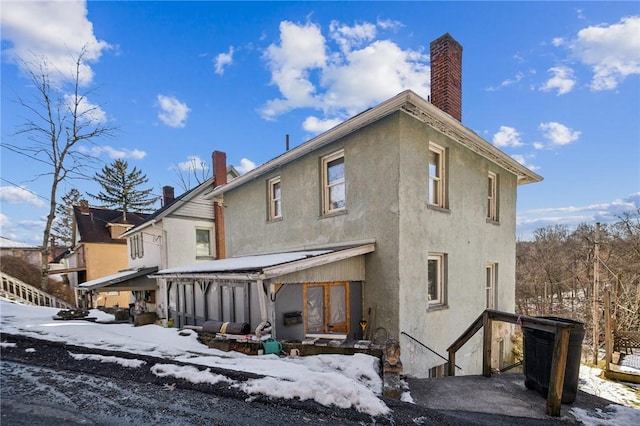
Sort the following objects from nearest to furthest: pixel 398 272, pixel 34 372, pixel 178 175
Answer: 1. pixel 34 372
2. pixel 398 272
3. pixel 178 175

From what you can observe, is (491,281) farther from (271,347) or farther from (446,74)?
(271,347)

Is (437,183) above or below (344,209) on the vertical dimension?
above

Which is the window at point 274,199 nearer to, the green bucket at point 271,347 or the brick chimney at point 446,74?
the green bucket at point 271,347

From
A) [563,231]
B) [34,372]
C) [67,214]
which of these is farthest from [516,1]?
[67,214]

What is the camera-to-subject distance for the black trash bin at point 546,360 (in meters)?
3.75

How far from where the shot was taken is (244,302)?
8562mm

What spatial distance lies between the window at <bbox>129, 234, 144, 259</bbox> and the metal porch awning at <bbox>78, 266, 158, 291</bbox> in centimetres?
305

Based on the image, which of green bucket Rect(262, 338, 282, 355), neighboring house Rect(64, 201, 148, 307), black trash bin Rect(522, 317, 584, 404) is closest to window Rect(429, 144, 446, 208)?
black trash bin Rect(522, 317, 584, 404)

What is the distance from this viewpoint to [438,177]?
8523 millimetres

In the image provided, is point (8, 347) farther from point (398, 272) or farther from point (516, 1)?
point (516, 1)

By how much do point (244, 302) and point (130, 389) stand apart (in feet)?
16.3

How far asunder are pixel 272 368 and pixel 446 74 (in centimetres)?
974

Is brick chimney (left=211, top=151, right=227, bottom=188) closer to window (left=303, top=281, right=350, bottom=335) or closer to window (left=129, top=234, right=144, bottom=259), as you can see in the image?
window (left=129, top=234, right=144, bottom=259)

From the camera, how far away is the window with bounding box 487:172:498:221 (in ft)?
35.4
